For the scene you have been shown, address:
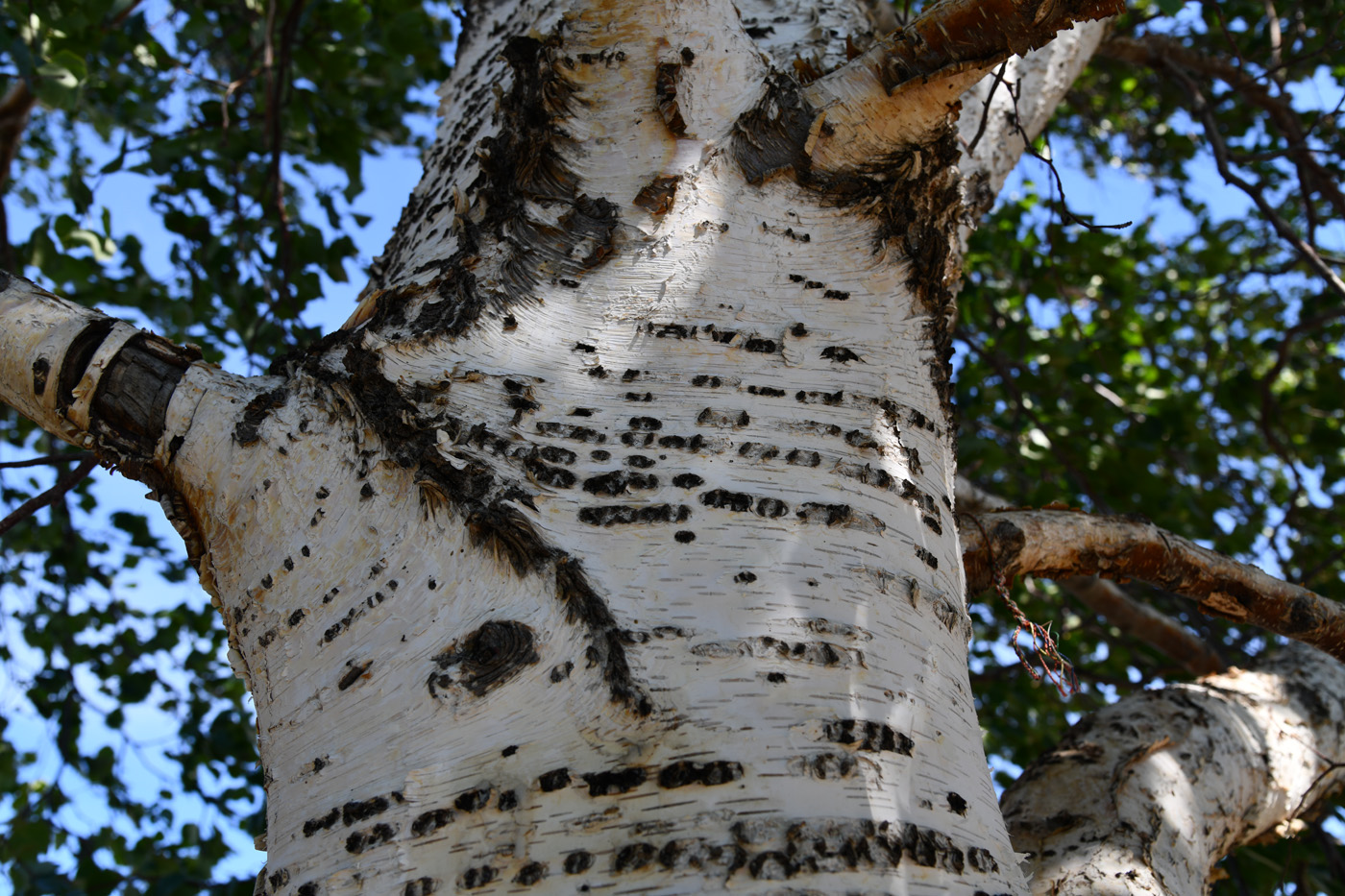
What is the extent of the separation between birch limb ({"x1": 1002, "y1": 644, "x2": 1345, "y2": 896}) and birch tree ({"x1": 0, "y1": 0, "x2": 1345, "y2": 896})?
0.01m

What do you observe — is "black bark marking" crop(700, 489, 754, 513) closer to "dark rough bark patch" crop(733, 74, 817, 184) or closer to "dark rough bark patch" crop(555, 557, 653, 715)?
"dark rough bark patch" crop(555, 557, 653, 715)

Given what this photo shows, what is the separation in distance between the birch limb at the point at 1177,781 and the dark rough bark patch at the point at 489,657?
35.0 inches

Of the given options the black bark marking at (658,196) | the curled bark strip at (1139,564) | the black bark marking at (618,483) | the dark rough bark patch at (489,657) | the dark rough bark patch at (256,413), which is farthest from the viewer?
the curled bark strip at (1139,564)

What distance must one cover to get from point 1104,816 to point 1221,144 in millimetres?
2145

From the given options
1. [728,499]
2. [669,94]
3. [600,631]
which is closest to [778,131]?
[669,94]

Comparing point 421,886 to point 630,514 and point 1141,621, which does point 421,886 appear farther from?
point 1141,621

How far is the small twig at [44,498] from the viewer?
1.33 metres

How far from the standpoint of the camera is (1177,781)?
155cm

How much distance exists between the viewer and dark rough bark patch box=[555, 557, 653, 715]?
77cm

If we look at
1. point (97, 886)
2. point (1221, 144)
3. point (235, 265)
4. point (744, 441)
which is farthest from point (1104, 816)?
point (235, 265)

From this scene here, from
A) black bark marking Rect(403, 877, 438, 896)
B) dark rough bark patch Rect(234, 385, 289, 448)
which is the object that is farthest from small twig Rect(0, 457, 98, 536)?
black bark marking Rect(403, 877, 438, 896)

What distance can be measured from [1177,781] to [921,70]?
1274 millimetres

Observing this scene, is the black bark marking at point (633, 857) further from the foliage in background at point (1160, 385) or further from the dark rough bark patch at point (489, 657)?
the foliage in background at point (1160, 385)

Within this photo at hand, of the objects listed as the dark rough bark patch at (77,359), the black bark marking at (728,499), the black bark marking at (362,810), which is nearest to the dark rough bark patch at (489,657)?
the black bark marking at (362,810)
